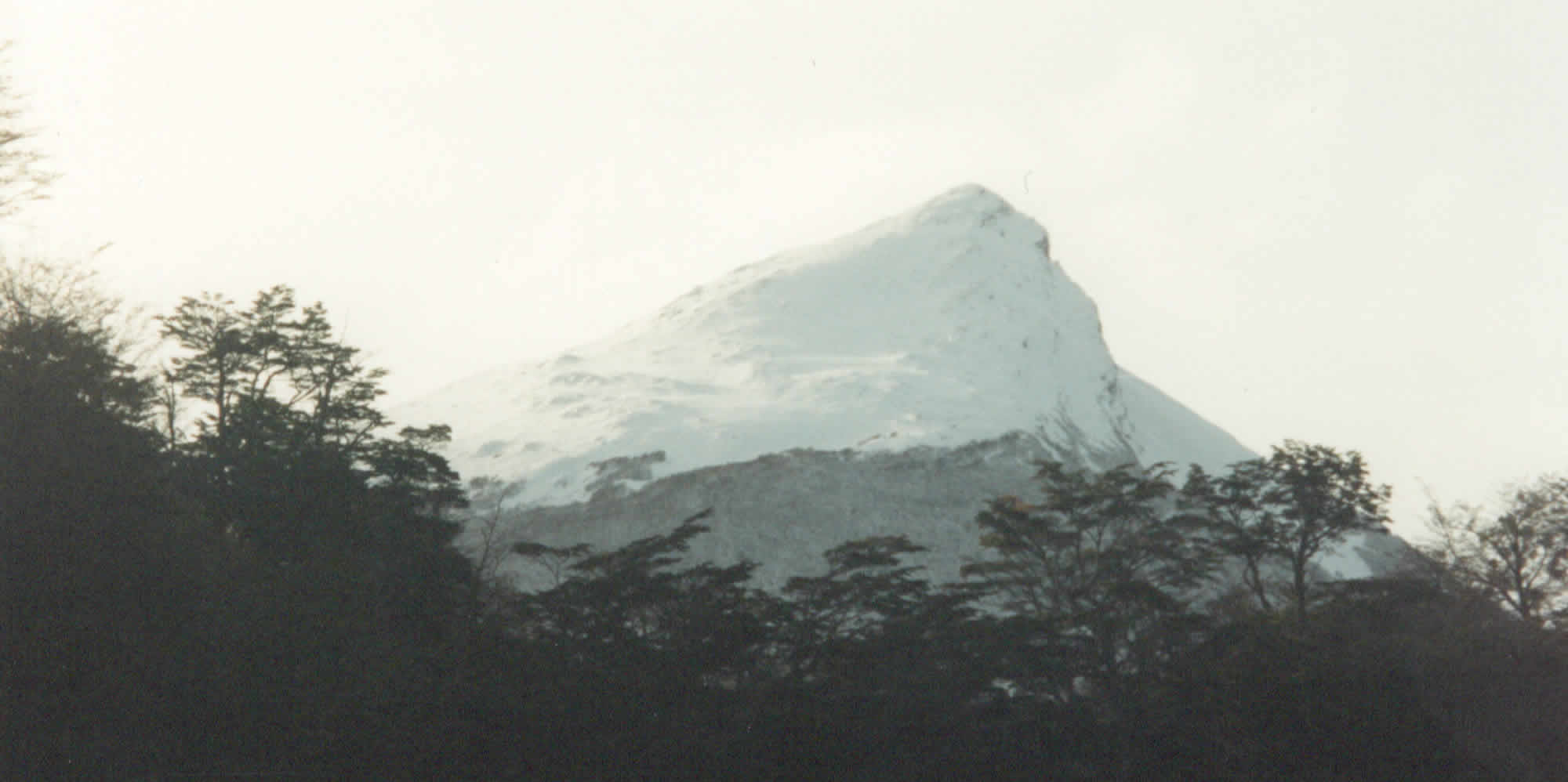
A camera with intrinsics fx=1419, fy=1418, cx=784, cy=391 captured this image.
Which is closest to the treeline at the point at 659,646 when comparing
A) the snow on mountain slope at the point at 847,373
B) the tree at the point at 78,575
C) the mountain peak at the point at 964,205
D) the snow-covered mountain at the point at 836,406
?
the tree at the point at 78,575

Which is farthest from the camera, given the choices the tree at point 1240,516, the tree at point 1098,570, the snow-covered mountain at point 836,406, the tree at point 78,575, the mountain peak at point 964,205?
the mountain peak at point 964,205

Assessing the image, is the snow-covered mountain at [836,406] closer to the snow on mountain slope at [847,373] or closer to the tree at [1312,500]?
the snow on mountain slope at [847,373]

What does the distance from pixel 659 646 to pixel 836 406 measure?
65.1 meters

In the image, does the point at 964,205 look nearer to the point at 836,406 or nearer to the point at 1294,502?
the point at 836,406

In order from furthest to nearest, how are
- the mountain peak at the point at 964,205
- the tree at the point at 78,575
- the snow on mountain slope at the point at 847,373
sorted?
the mountain peak at the point at 964,205 < the snow on mountain slope at the point at 847,373 < the tree at the point at 78,575

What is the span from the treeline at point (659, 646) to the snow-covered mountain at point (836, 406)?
39.8m

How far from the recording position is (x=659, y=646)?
31031mm

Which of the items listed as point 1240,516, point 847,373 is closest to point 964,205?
point 847,373

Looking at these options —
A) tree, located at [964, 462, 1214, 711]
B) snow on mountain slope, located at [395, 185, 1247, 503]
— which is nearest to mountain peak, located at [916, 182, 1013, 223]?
snow on mountain slope, located at [395, 185, 1247, 503]

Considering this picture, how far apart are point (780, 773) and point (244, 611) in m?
10.5

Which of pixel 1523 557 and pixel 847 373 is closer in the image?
pixel 1523 557

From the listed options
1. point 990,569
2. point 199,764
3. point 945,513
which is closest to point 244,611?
point 199,764

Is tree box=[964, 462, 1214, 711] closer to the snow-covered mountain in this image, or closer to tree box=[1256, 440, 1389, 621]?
tree box=[1256, 440, 1389, 621]

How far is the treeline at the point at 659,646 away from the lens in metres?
21.8
